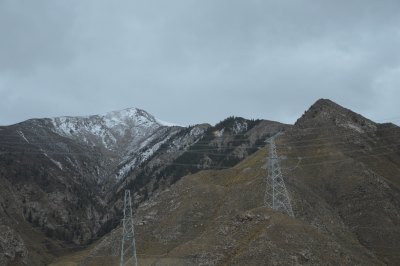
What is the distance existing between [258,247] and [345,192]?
215ft

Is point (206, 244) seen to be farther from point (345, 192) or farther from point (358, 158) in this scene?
point (358, 158)

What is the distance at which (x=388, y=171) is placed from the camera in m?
189

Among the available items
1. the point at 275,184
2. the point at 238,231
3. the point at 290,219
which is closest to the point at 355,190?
the point at 290,219

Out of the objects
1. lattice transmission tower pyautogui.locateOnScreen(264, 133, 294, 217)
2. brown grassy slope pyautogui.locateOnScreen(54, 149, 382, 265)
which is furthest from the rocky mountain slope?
lattice transmission tower pyautogui.locateOnScreen(264, 133, 294, 217)

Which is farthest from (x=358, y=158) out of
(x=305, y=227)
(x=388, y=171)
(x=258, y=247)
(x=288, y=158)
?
(x=258, y=247)

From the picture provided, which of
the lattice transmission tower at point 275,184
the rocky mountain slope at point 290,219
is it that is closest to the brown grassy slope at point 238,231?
the rocky mountain slope at point 290,219

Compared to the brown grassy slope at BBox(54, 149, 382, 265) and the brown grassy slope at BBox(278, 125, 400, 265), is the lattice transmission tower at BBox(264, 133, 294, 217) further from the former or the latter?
the brown grassy slope at BBox(278, 125, 400, 265)

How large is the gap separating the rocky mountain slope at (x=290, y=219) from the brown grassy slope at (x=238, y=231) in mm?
254

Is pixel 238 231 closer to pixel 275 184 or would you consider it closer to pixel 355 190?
pixel 275 184

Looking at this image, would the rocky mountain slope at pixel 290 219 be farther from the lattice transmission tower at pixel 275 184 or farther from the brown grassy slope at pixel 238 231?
the lattice transmission tower at pixel 275 184

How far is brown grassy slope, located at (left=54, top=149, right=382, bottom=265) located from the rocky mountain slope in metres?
0.25

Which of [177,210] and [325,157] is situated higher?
[325,157]

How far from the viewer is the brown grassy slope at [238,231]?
110 m

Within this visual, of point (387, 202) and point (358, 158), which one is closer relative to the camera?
point (387, 202)
